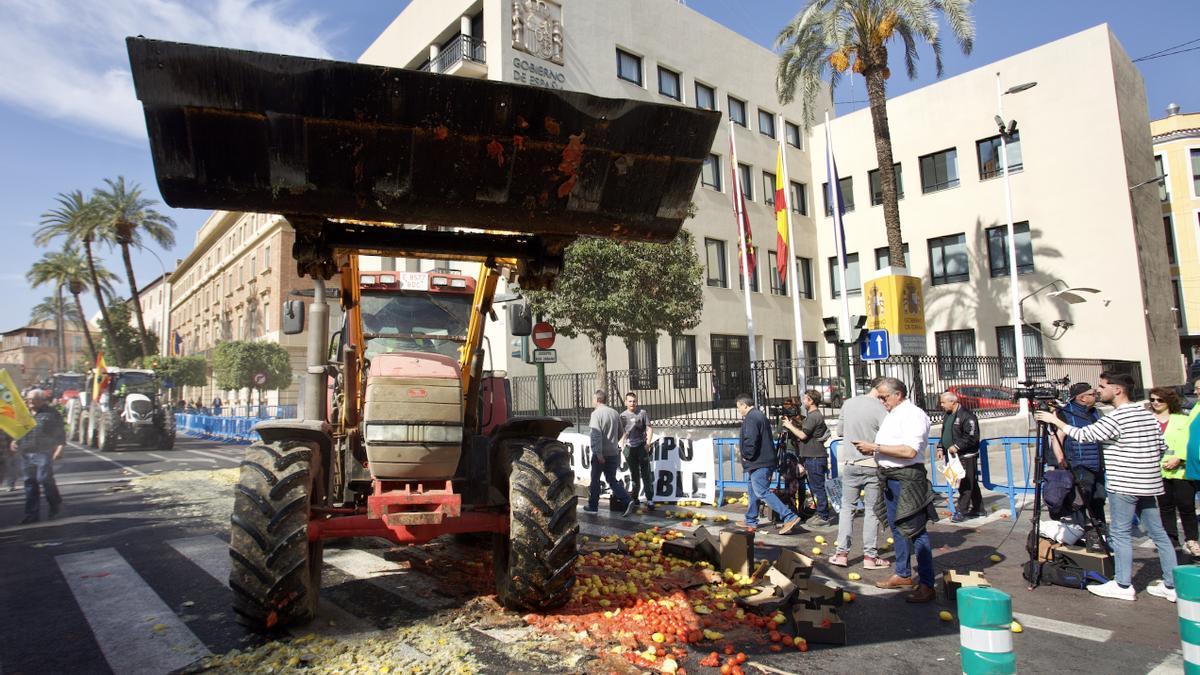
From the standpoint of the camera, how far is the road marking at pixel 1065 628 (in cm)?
501

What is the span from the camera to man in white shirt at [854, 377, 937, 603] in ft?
19.6

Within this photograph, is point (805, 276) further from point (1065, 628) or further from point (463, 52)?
point (1065, 628)

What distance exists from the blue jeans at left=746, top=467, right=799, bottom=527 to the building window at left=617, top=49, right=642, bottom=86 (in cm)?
2108

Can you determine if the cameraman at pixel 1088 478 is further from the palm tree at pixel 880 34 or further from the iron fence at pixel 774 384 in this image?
the palm tree at pixel 880 34

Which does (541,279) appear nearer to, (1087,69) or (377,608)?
(377,608)

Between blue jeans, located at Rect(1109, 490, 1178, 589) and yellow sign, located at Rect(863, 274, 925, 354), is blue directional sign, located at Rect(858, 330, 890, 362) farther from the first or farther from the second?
blue jeans, located at Rect(1109, 490, 1178, 589)

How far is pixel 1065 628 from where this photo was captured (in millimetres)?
5203

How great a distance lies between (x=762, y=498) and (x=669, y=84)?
2332cm

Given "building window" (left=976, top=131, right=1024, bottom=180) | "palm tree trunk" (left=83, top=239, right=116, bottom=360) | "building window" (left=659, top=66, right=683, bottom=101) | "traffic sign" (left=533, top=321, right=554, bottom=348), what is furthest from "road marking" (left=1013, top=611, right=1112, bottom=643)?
"palm tree trunk" (left=83, top=239, right=116, bottom=360)

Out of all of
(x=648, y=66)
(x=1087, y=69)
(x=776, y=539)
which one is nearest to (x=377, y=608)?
(x=776, y=539)

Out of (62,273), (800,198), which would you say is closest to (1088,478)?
(800,198)

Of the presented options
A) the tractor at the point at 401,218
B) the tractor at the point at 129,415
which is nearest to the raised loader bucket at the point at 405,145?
the tractor at the point at 401,218

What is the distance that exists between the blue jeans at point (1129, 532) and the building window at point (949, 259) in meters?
25.6

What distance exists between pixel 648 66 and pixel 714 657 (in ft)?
86.7
